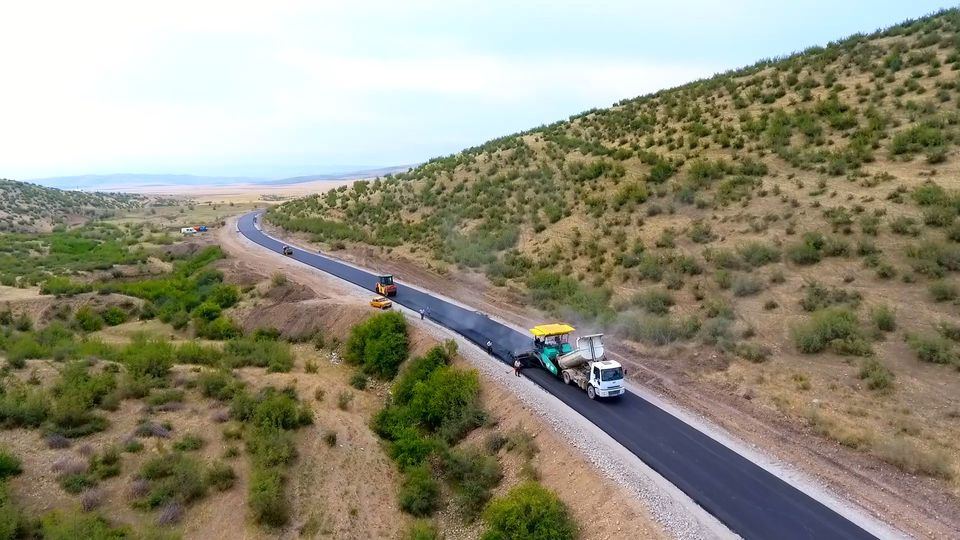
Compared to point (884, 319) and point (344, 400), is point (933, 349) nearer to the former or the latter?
point (884, 319)

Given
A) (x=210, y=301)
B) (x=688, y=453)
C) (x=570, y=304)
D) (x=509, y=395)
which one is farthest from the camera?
(x=210, y=301)

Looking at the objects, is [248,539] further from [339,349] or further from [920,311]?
[920,311]

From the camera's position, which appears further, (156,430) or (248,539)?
(156,430)

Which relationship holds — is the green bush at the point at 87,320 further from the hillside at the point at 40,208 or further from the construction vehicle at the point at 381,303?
the hillside at the point at 40,208

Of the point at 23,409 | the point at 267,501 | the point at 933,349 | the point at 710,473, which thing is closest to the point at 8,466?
the point at 23,409

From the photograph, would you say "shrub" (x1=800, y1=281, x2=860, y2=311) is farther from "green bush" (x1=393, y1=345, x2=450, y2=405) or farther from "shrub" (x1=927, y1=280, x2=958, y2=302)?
"green bush" (x1=393, y1=345, x2=450, y2=405)

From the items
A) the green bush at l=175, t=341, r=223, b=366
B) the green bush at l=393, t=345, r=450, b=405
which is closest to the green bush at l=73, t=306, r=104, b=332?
the green bush at l=175, t=341, r=223, b=366

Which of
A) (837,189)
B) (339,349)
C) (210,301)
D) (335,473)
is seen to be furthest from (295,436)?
(837,189)
